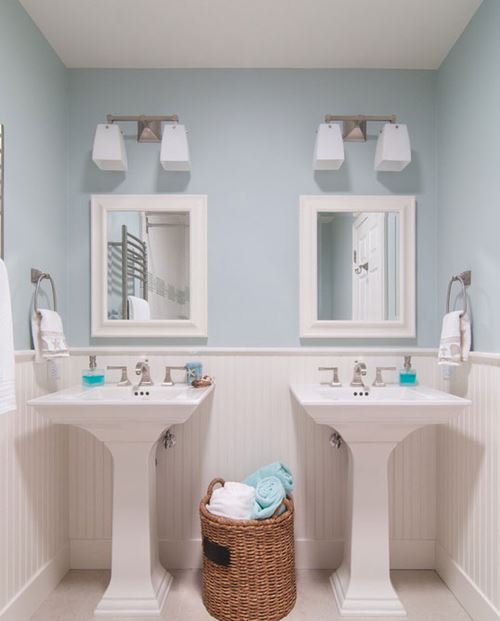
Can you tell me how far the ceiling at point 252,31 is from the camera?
1.83 metres

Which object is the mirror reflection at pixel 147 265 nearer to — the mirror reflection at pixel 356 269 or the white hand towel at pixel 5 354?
the mirror reflection at pixel 356 269

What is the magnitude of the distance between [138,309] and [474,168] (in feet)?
5.39

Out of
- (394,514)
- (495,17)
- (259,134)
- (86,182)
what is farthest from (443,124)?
(394,514)

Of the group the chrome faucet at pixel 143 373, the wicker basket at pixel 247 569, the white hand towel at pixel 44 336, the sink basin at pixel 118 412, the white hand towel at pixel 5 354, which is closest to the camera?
the white hand towel at pixel 5 354

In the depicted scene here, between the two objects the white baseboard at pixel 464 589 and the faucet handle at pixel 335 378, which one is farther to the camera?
the faucet handle at pixel 335 378

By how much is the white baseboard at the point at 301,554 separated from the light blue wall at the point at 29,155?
1.10 metres

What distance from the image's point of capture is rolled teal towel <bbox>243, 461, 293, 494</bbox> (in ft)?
6.46

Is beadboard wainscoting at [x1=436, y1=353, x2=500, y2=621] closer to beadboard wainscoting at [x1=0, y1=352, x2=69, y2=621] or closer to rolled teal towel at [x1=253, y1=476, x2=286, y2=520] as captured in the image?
rolled teal towel at [x1=253, y1=476, x2=286, y2=520]

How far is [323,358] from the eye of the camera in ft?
7.23

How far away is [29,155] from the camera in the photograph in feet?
6.14

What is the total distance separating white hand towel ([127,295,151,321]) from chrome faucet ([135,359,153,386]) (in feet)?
0.76

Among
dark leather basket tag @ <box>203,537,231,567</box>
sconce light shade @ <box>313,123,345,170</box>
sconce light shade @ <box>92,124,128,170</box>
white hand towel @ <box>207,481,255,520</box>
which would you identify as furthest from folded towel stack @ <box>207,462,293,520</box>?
sconce light shade @ <box>92,124,128,170</box>

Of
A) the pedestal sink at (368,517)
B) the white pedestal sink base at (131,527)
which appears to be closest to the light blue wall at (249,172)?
the pedestal sink at (368,517)

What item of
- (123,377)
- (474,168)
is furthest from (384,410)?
(123,377)
